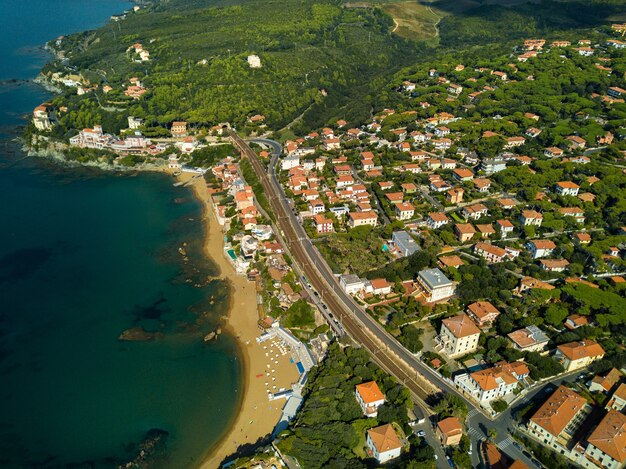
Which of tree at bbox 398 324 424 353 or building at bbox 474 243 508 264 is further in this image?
building at bbox 474 243 508 264

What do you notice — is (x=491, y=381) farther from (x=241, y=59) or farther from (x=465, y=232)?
(x=241, y=59)

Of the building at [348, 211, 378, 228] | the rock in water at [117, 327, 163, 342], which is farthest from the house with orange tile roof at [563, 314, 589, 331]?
the rock in water at [117, 327, 163, 342]

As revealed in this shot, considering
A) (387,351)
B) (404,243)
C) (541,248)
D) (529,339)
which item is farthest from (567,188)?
(387,351)

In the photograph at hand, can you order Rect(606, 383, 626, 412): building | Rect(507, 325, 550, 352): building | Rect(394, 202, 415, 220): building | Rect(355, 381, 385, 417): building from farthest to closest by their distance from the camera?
Rect(394, 202, 415, 220): building < Rect(507, 325, 550, 352): building < Rect(355, 381, 385, 417): building < Rect(606, 383, 626, 412): building

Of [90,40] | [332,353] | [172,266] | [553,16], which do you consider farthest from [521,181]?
[90,40]

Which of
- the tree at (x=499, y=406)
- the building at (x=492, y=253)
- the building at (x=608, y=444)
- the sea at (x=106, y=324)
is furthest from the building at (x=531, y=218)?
the sea at (x=106, y=324)

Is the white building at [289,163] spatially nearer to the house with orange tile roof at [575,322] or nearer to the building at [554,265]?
the building at [554,265]

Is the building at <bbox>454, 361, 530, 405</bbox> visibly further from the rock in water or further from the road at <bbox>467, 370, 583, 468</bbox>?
the rock in water
